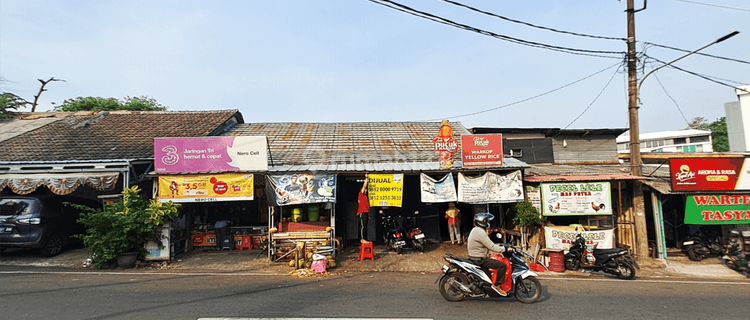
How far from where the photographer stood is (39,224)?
10.6 m

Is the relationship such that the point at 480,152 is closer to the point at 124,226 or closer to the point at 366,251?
the point at 366,251

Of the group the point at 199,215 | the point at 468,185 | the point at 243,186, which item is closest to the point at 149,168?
the point at 199,215

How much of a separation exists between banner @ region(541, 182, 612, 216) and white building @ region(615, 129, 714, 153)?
31.0 metres

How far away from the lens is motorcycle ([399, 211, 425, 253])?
39.0ft

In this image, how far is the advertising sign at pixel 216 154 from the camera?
35.4 feet

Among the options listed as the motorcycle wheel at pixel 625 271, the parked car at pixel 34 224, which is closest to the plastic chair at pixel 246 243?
the parked car at pixel 34 224

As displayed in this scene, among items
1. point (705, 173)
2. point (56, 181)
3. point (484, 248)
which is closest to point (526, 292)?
point (484, 248)

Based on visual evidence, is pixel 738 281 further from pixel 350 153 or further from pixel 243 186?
pixel 243 186

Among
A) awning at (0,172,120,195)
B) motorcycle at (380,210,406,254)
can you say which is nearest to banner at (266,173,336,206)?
motorcycle at (380,210,406,254)

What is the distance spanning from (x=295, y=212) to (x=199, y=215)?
4766 millimetres

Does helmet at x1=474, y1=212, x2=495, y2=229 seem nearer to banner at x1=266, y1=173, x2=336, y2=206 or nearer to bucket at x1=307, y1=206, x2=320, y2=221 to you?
banner at x1=266, y1=173, x2=336, y2=206

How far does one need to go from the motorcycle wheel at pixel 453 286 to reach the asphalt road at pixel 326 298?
146 mm

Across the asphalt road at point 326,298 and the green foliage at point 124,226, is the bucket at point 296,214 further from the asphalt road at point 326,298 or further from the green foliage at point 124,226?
the green foliage at point 124,226

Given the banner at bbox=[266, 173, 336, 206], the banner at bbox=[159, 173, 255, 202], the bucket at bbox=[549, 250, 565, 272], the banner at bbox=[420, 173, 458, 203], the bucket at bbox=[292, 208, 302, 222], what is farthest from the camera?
the bucket at bbox=[292, 208, 302, 222]
